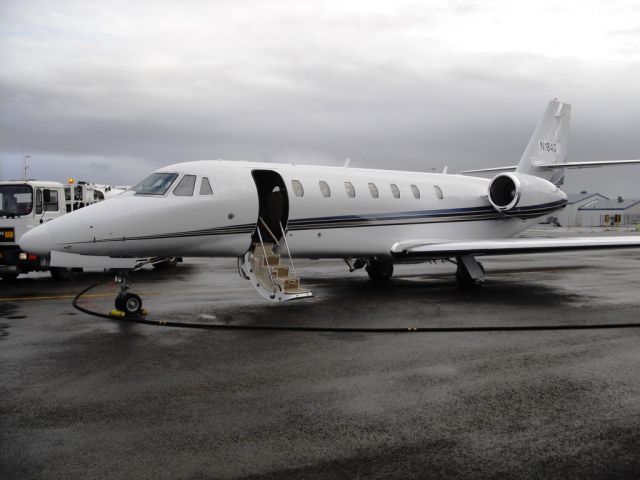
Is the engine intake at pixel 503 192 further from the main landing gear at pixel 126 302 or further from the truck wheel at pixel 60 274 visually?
the truck wheel at pixel 60 274

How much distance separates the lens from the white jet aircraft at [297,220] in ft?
33.7

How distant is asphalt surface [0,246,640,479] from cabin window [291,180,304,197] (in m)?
2.68

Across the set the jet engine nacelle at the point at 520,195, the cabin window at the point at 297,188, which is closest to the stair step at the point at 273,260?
the cabin window at the point at 297,188

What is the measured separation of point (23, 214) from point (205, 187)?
8215 millimetres

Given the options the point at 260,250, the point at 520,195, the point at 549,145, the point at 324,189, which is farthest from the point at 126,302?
the point at 549,145

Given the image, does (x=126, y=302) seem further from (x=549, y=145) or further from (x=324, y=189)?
(x=549, y=145)

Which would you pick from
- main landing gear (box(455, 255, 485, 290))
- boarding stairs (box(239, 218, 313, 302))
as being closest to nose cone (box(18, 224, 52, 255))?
boarding stairs (box(239, 218, 313, 302))

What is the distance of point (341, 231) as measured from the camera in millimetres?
13352

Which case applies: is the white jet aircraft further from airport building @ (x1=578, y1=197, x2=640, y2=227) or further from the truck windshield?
airport building @ (x1=578, y1=197, x2=640, y2=227)

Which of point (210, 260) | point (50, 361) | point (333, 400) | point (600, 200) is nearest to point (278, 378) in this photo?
point (333, 400)

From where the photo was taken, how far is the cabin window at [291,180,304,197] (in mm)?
12670

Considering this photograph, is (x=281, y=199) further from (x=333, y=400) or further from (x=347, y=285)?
(x=333, y=400)

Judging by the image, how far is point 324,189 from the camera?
13234mm

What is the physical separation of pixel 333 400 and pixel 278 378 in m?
1.01
